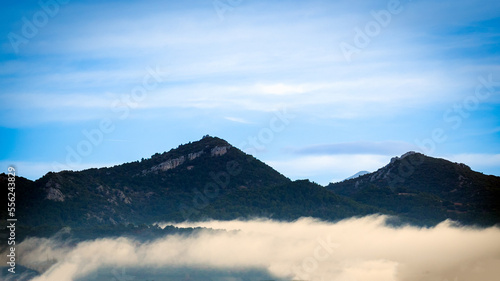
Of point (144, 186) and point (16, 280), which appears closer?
point (16, 280)

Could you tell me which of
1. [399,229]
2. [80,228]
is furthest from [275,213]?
[80,228]

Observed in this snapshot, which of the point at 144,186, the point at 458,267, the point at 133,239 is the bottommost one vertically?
the point at 458,267

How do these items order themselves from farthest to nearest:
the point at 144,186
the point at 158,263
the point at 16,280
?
the point at 144,186, the point at 158,263, the point at 16,280

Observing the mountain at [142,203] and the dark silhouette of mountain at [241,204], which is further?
the dark silhouette of mountain at [241,204]

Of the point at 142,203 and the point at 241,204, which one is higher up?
the point at 142,203

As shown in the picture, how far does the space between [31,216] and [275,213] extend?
5869 cm

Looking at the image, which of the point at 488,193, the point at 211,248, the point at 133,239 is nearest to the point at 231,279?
the point at 211,248

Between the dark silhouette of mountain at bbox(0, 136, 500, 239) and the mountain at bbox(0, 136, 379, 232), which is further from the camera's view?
the dark silhouette of mountain at bbox(0, 136, 500, 239)

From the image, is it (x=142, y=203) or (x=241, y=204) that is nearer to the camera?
(x=241, y=204)

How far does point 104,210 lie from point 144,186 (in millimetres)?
16828

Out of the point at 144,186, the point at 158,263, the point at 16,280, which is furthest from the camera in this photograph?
the point at 144,186

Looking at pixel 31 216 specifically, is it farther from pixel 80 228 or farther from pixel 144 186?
pixel 144 186

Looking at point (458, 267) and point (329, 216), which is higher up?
point (329, 216)

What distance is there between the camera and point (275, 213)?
641ft
